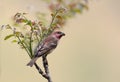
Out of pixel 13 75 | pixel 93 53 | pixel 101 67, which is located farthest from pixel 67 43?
pixel 13 75

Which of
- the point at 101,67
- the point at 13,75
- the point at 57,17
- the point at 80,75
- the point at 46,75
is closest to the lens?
the point at 46,75

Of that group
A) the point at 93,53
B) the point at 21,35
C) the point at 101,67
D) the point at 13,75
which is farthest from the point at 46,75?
the point at 93,53

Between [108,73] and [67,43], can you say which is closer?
[108,73]

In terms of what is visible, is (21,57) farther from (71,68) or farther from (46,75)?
(46,75)

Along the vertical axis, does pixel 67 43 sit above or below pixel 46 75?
above

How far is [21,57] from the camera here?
36.2 feet

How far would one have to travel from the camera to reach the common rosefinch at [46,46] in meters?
4.90

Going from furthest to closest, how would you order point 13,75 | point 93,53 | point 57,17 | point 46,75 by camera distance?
point 93,53 → point 13,75 → point 57,17 → point 46,75

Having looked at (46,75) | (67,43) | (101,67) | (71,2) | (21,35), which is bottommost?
(46,75)

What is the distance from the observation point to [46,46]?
5.23 metres

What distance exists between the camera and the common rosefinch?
16.1 ft

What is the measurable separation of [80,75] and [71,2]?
3.46 meters

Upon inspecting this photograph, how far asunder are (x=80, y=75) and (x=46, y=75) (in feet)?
19.9

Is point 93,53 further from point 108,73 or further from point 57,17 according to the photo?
point 57,17
